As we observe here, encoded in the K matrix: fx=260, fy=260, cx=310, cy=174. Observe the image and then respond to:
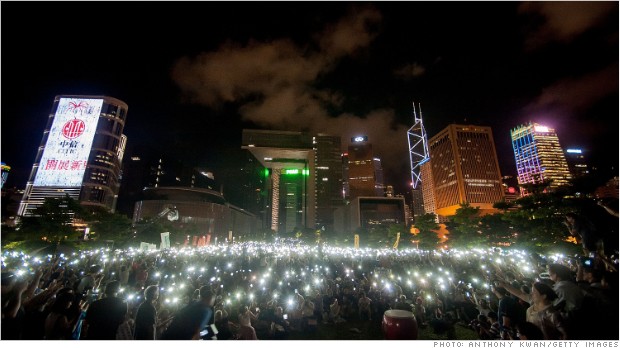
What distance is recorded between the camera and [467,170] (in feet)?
318

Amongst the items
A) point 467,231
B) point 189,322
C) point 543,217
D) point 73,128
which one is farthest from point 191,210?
point 189,322

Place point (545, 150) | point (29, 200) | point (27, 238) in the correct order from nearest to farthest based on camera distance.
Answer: point (27, 238)
point (29, 200)
point (545, 150)

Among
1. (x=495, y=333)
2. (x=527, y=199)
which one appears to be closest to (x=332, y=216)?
(x=527, y=199)


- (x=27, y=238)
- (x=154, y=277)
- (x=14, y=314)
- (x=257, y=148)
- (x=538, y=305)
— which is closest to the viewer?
(x=14, y=314)

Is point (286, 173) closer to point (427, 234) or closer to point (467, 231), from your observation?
point (427, 234)

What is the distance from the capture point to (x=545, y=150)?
120 m

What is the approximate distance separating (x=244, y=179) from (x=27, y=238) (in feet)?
304

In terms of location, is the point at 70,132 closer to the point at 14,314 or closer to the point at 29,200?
the point at 29,200

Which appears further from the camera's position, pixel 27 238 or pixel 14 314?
pixel 27 238

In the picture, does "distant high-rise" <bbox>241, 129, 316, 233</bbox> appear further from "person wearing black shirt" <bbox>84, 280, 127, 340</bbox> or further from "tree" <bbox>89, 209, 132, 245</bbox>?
"person wearing black shirt" <bbox>84, 280, 127, 340</bbox>

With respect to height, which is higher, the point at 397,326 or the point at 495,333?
the point at 397,326

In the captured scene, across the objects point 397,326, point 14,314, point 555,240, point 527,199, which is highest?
point 527,199

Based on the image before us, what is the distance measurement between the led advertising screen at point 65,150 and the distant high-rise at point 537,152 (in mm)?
155952

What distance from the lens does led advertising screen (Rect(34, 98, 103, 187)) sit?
5266 centimetres
